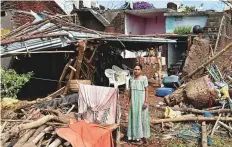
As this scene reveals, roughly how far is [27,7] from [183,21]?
898 cm

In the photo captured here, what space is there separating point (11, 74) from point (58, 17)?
11.8ft

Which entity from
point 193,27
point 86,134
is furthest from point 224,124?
point 193,27

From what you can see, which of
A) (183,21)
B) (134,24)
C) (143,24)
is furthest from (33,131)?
(143,24)

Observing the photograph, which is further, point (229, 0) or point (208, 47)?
point (208, 47)

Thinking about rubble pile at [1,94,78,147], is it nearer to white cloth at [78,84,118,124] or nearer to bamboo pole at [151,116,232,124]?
white cloth at [78,84,118,124]

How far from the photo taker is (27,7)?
46.4ft

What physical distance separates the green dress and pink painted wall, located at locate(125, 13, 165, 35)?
14.0 m

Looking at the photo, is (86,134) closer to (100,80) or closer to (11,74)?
(11,74)

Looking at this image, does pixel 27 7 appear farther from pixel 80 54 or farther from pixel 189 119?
pixel 189 119

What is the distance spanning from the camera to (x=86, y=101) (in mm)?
7914

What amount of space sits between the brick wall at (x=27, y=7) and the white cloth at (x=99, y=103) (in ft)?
18.9

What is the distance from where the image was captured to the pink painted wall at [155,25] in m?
22.6

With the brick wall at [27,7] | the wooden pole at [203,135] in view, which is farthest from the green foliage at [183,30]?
the wooden pole at [203,135]

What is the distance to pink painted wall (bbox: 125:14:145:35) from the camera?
20967 millimetres
